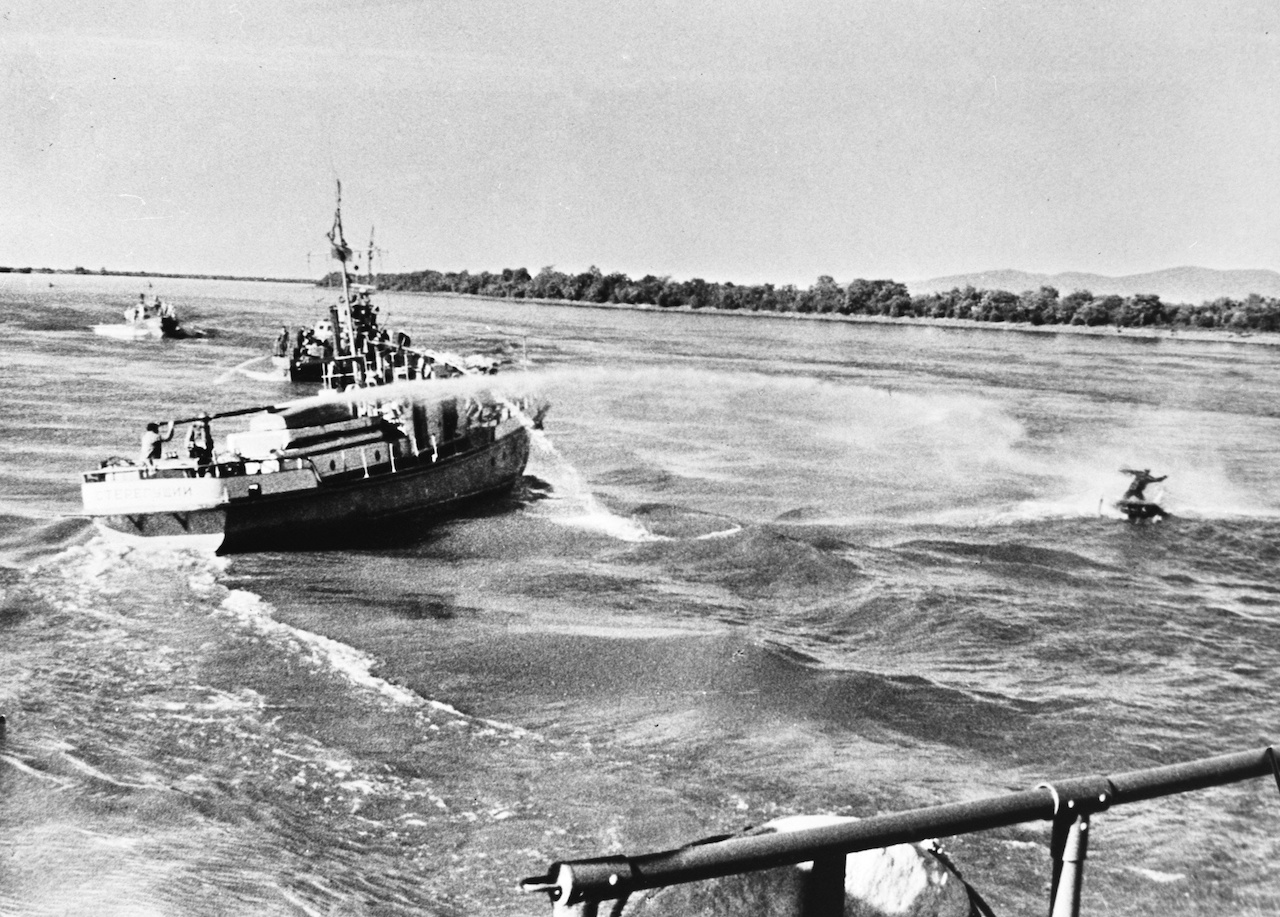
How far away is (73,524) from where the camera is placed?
16.3 metres

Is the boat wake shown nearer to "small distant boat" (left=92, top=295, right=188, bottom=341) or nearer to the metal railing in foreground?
"small distant boat" (left=92, top=295, right=188, bottom=341)

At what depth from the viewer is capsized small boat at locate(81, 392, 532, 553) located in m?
15.9

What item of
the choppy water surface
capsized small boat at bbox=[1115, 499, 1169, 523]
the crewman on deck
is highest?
the crewman on deck

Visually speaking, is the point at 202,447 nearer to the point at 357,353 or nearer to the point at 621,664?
the point at 357,353

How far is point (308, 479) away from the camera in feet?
56.3

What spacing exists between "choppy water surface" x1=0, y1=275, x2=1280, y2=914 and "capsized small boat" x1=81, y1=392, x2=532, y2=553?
47cm

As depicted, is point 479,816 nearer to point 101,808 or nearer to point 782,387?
point 101,808

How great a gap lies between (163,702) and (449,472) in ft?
31.8

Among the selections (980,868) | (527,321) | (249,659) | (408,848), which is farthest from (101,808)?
(527,321)

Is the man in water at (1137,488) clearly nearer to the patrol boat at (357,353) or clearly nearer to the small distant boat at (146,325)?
the patrol boat at (357,353)

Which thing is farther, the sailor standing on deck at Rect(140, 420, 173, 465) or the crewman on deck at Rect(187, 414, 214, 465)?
the crewman on deck at Rect(187, 414, 214, 465)

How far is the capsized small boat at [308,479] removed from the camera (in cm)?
1594

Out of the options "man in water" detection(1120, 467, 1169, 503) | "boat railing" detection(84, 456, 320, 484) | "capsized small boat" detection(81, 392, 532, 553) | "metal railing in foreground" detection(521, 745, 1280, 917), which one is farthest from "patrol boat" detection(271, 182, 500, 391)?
"man in water" detection(1120, 467, 1169, 503)

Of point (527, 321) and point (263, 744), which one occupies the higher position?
point (527, 321)
